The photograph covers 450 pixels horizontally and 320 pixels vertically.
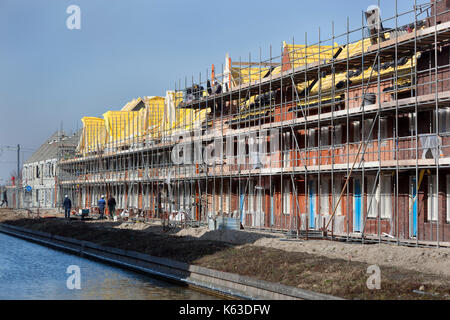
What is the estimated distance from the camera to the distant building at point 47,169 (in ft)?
217

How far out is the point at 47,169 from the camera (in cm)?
6944

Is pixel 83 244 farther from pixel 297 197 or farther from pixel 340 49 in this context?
pixel 340 49

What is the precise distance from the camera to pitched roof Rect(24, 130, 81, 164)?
225ft

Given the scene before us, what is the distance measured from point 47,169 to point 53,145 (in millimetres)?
3630

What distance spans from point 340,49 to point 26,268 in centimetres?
1487

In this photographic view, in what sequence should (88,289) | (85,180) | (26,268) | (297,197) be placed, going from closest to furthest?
(88,289)
(26,268)
(297,197)
(85,180)

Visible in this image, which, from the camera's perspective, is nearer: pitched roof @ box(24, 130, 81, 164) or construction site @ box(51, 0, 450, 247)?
construction site @ box(51, 0, 450, 247)

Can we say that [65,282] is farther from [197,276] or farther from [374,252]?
[374,252]

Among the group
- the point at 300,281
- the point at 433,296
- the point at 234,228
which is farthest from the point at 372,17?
the point at 433,296

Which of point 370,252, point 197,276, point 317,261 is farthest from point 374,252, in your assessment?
point 197,276

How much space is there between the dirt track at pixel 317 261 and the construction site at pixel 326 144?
2.20 meters

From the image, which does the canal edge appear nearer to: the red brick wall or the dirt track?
the dirt track

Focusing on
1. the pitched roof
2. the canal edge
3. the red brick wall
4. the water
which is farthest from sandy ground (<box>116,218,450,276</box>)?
the pitched roof
